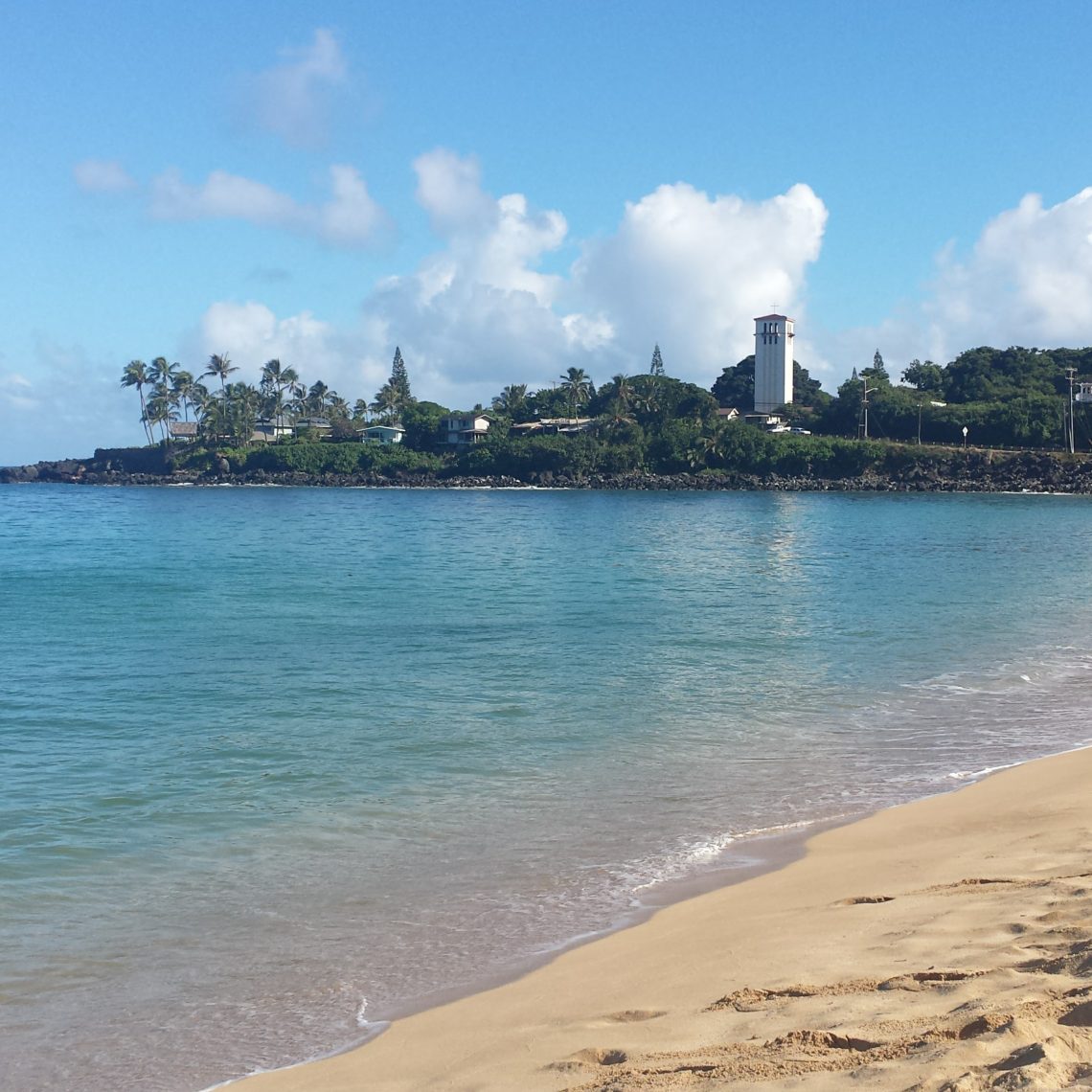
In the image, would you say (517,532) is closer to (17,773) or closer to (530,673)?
(530,673)

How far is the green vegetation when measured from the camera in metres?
123

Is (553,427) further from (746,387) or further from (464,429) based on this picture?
(746,387)

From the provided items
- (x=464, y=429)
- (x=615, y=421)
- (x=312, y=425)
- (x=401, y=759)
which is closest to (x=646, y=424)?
(x=615, y=421)

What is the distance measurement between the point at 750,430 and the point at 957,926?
126 meters

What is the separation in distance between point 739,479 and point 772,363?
28.1 m

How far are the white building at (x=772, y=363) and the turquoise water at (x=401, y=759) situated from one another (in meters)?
110

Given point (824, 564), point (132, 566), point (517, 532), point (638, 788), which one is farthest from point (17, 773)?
point (517, 532)

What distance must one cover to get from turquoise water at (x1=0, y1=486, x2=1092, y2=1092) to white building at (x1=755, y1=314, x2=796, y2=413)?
110m

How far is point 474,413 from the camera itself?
500 ft

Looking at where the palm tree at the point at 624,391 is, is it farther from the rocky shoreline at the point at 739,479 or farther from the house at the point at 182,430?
the house at the point at 182,430

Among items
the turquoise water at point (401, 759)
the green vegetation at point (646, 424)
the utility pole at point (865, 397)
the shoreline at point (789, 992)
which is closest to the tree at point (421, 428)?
the green vegetation at point (646, 424)

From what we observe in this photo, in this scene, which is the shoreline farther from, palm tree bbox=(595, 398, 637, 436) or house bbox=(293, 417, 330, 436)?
house bbox=(293, 417, 330, 436)

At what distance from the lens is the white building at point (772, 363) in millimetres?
142000

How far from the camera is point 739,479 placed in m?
124
